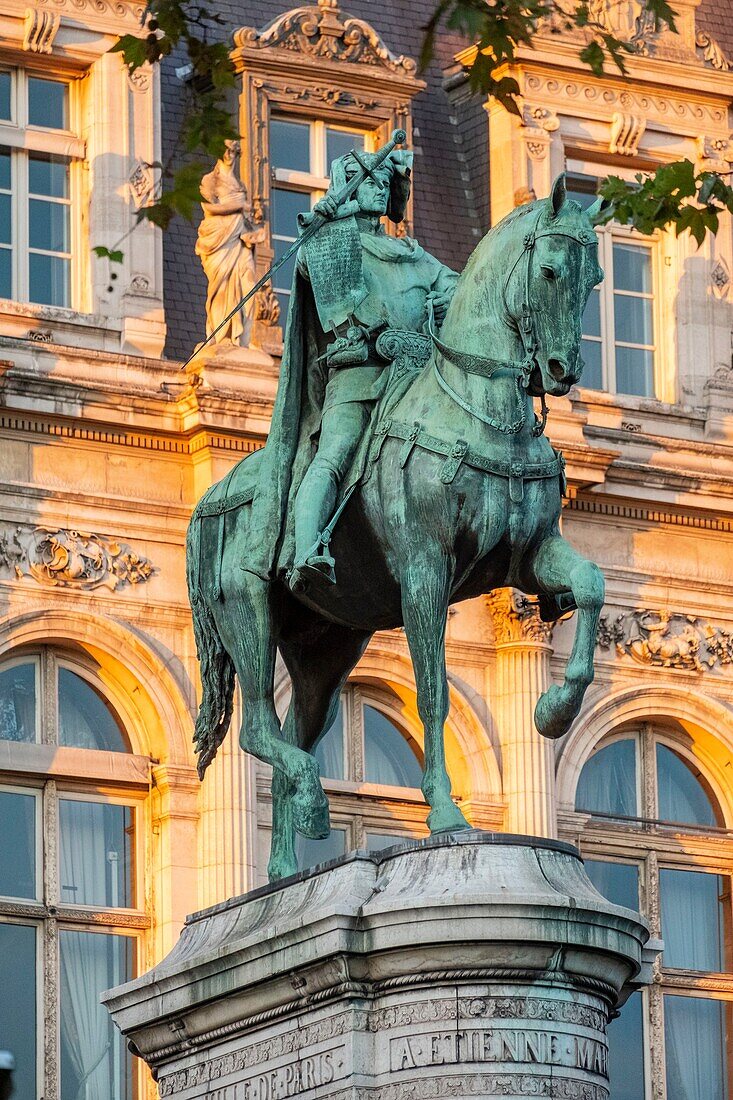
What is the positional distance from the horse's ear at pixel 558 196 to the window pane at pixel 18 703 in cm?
1242

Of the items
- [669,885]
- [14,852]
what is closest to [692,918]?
[669,885]

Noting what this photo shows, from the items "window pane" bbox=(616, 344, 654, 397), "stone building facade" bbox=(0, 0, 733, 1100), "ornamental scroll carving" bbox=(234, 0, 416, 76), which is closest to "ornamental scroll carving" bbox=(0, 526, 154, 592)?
"stone building facade" bbox=(0, 0, 733, 1100)

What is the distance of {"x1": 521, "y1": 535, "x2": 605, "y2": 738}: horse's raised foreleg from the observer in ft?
51.5

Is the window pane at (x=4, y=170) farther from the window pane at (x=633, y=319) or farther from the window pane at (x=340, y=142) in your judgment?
the window pane at (x=633, y=319)

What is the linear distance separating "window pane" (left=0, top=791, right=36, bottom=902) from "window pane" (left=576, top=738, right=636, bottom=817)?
15.3 feet

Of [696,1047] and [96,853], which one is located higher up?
[96,853]

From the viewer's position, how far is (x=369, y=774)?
28906mm

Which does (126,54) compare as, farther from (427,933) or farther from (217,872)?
(217,872)

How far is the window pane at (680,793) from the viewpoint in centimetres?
3023

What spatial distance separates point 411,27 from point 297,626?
15.0m

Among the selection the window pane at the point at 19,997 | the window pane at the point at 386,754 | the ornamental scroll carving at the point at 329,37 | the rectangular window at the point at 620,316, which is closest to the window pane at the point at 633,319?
the rectangular window at the point at 620,316

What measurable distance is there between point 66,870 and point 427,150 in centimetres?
703

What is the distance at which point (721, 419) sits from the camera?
30438mm

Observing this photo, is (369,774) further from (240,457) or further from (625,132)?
(625,132)
